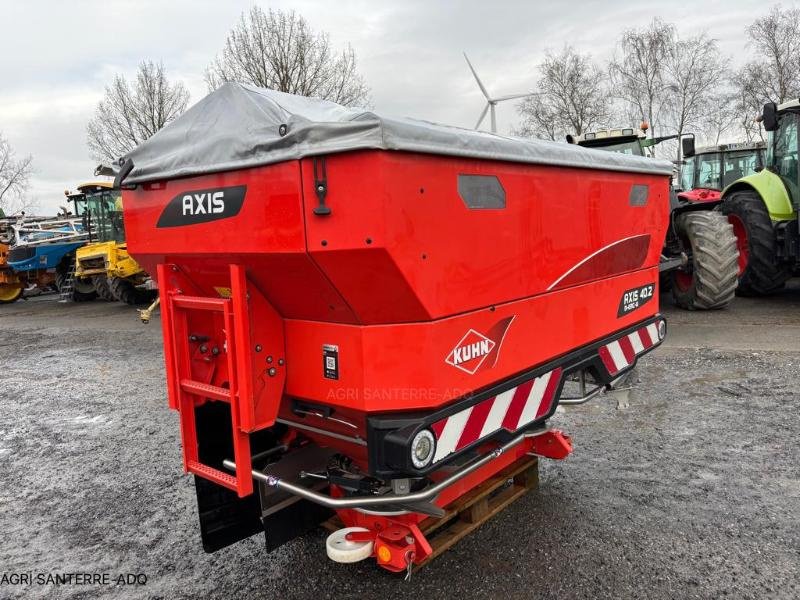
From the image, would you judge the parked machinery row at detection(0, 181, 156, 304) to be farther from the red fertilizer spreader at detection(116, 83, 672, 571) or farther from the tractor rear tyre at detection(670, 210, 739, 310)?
the red fertilizer spreader at detection(116, 83, 672, 571)

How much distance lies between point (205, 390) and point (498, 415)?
118 cm

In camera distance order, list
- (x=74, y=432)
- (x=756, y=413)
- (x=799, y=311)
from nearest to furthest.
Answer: (x=756, y=413) < (x=74, y=432) < (x=799, y=311)

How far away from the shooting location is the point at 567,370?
2768 mm

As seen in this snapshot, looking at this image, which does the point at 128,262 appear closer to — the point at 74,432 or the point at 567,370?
the point at 74,432

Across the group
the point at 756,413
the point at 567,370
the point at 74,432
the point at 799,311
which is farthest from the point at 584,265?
the point at 799,311

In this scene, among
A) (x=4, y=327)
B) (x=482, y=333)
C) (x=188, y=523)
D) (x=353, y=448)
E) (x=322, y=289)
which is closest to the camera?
(x=322, y=289)

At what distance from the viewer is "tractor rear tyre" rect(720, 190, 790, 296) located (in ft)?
26.3

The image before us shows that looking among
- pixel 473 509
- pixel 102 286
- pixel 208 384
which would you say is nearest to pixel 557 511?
pixel 473 509

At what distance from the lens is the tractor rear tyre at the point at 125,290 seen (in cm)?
1338

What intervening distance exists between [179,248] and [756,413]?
4.13m

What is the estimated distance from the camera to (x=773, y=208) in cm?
796

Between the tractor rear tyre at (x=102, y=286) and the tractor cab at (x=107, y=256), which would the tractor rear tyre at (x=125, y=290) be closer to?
the tractor cab at (x=107, y=256)

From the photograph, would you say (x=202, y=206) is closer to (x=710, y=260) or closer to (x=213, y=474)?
(x=213, y=474)

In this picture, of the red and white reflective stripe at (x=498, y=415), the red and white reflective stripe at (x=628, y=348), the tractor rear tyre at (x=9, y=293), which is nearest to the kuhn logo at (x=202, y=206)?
the red and white reflective stripe at (x=498, y=415)
